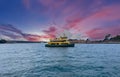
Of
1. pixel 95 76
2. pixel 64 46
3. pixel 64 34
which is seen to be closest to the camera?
pixel 95 76

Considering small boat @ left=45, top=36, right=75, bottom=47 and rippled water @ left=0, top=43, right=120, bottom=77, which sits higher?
small boat @ left=45, top=36, right=75, bottom=47

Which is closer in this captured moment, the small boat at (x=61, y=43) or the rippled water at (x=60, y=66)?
the rippled water at (x=60, y=66)

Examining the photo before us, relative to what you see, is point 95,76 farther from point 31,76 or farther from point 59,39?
point 59,39

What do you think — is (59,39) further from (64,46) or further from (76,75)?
(76,75)

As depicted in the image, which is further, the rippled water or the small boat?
the small boat

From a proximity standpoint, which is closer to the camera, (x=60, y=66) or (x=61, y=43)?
(x=60, y=66)

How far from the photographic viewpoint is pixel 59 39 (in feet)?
408

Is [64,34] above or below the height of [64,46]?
above

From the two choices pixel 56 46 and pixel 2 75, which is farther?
pixel 56 46

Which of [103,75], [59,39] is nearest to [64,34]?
[59,39]

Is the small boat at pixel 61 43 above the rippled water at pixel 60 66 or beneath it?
above

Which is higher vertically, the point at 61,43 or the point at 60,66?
the point at 61,43

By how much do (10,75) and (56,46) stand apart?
9897 cm

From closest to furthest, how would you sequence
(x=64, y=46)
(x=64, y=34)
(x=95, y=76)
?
(x=95, y=76) < (x=64, y=46) < (x=64, y=34)
